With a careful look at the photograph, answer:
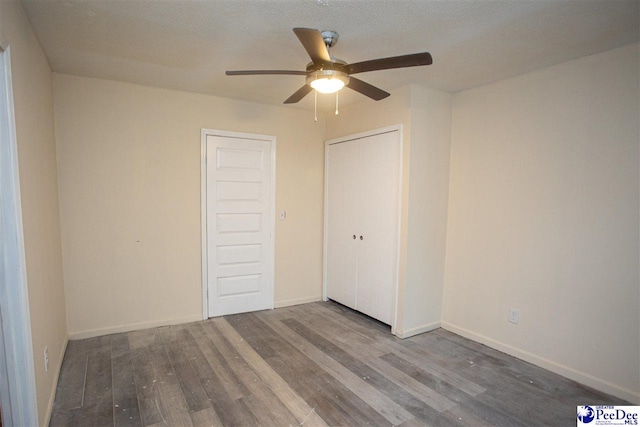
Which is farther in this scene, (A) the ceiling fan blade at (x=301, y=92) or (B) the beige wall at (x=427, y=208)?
(B) the beige wall at (x=427, y=208)

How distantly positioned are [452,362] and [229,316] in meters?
2.35

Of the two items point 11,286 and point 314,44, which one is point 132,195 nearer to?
point 11,286

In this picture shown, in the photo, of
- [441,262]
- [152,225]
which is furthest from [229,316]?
[441,262]

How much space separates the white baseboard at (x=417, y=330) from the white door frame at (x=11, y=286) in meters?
2.74

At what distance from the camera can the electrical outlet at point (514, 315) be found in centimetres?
288

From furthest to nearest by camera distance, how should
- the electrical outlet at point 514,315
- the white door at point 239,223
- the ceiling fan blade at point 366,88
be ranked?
the white door at point 239,223 → the electrical outlet at point 514,315 → the ceiling fan blade at point 366,88

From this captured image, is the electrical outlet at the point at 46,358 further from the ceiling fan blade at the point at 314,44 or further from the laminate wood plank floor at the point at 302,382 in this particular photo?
the ceiling fan blade at the point at 314,44

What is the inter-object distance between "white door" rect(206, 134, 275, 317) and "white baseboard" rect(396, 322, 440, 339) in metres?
1.62

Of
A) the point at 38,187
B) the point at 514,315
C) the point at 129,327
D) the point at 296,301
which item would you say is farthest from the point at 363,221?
the point at 38,187

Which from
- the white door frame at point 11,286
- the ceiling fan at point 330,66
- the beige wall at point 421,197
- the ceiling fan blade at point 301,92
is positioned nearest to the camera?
the white door frame at point 11,286

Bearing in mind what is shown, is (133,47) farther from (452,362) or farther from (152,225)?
(452,362)

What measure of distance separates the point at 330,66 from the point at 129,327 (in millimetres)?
3093

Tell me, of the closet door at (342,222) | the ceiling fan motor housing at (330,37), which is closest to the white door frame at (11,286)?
the ceiling fan motor housing at (330,37)

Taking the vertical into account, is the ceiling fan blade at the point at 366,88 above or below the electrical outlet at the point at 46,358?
above
